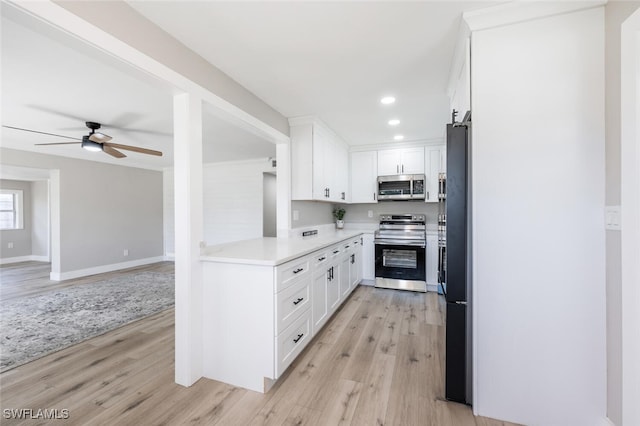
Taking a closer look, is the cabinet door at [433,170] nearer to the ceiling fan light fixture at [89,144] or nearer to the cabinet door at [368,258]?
the cabinet door at [368,258]

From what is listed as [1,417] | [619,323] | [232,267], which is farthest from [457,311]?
[1,417]

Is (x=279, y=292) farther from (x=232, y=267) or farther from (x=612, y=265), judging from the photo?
(x=612, y=265)

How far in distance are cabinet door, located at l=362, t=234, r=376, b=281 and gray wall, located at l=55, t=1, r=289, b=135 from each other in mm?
2788

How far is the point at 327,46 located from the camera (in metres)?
1.92

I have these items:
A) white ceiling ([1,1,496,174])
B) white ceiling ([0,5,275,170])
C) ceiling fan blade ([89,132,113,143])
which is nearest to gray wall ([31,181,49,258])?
white ceiling ([0,5,275,170])

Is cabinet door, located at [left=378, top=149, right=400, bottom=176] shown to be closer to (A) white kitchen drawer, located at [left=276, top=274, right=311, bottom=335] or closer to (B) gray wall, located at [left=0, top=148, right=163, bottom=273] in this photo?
(A) white kitchen drawer, located at [left=276, top=274, right=311, bottom=335]

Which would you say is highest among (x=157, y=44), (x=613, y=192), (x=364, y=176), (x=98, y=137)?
(x=157, y=44)

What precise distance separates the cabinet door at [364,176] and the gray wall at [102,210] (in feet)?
16.7

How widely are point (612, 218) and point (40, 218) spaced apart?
35.4 feet

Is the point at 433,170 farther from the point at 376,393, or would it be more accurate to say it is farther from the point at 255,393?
the point at 255,393

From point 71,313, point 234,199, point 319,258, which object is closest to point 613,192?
point 319,258

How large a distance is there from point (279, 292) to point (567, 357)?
1674mm

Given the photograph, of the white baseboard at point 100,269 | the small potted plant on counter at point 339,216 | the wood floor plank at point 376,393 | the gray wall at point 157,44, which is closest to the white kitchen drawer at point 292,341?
the wood floor plank at point 376,393

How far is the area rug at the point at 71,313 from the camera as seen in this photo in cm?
246
